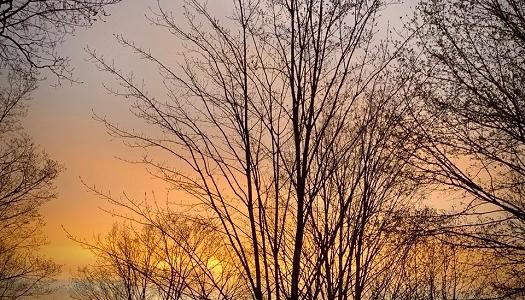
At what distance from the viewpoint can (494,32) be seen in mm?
7098

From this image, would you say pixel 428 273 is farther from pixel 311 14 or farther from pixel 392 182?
pixel 311 14

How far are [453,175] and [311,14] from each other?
157 inches

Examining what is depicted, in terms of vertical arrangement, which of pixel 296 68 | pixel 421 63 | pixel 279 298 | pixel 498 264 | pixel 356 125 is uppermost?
pixel 421 63

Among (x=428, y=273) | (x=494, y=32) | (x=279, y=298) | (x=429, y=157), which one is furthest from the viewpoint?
(x=428, y=273)

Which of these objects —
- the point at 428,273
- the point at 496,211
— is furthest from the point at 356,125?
the point at 428,273

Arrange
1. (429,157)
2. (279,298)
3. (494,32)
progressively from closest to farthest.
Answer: (279,298), (494,32), (429,157)

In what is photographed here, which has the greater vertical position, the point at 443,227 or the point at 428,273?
the point at 428,273

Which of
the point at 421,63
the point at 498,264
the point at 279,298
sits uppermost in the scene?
the point at 421,63

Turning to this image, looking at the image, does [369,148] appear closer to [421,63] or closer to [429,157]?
[429,157]

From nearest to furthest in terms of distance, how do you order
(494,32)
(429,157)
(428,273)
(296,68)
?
(296,68), (494,32), (429,157), (428,273)

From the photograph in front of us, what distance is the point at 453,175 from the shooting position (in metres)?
7.42

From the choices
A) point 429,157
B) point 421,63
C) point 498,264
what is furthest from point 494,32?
point 498,264

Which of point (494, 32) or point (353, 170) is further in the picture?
point (353, 170)

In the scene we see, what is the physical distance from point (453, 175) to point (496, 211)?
2.78 feet
